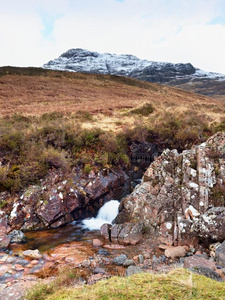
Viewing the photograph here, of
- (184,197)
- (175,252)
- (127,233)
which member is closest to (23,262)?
(127,233)

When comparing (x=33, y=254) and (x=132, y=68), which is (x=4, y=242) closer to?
(x=33, y=254)

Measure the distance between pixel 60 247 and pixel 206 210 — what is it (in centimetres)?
618

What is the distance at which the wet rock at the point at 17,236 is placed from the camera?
7.60 meters

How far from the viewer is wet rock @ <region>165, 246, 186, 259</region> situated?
6.45m

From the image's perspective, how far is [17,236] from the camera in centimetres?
773

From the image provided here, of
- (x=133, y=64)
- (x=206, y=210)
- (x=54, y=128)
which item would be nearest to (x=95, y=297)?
(x=206, y=210)

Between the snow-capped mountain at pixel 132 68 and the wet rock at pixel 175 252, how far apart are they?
112m

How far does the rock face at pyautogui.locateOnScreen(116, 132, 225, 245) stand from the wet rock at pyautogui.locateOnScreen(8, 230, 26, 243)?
427 centimetres

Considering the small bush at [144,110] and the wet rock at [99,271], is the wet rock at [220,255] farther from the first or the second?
the small bush at [144,110]

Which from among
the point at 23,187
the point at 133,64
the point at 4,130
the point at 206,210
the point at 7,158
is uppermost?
the point at 133,64

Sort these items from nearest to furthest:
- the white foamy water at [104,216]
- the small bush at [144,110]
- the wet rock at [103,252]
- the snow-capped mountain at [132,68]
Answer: the wet rock at [103,252]
the white foamy water at [104,216]
the small bush at [144,110]
the snow-capped mountain at [132,68]

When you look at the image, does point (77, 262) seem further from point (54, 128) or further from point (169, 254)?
point (54, 128)

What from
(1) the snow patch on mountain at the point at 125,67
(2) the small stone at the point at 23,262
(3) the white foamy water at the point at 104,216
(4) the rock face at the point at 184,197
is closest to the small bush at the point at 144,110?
(4) the rock face at the point at 184,197

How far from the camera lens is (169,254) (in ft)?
21.4
